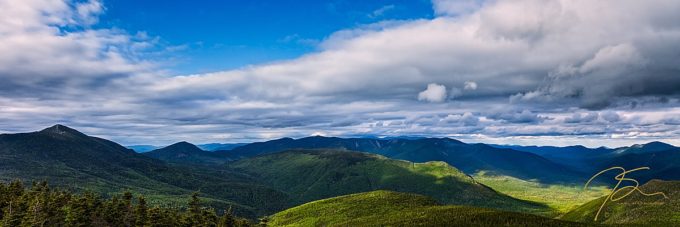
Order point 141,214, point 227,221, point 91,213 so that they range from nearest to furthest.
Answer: point 141,214 < point 227,221 < point 91,213

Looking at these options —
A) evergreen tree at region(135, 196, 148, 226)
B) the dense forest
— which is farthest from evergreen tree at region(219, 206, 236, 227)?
evergreen tree at region(135, 196, 148, 226)

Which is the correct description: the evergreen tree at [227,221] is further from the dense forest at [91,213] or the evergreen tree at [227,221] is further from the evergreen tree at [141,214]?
the evergreen tree at [141,214]

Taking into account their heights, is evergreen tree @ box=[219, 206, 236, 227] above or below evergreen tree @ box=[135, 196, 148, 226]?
below

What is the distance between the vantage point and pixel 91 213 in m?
173

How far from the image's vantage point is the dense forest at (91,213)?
6033 inches

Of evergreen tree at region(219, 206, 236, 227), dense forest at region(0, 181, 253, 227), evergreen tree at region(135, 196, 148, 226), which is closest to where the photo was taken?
dense forest at region(0, 181, 253, 227)

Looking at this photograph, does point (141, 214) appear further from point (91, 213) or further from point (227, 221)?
point (227, 221)

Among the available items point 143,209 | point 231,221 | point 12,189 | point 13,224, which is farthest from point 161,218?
point 12,189

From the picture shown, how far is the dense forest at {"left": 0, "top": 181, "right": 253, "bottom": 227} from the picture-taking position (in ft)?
503

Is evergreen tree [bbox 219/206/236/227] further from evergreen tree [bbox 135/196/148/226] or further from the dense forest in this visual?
evergreen tree [bbox 135/196/148/226]

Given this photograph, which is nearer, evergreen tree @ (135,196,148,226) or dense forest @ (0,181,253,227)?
dense forest @ (0,181,253,227)

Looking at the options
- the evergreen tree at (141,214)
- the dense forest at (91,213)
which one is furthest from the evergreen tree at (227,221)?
the evergreen tree at (141,214)

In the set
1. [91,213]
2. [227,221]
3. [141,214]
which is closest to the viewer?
[141,214]

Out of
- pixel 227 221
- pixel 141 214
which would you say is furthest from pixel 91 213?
pixel 227 221
